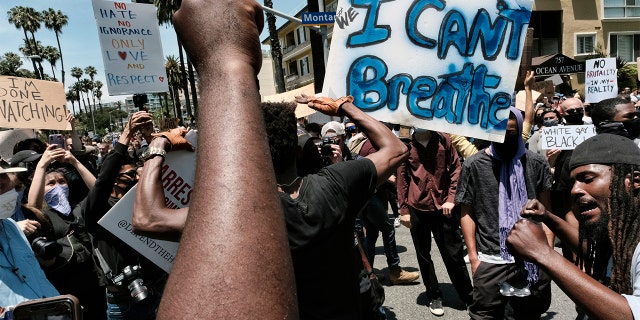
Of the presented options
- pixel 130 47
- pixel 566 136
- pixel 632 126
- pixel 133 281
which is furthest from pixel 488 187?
pixel 130 47

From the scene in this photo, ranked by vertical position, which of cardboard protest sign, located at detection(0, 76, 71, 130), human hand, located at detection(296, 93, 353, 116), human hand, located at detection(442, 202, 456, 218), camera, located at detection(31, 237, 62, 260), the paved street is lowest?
the paved street

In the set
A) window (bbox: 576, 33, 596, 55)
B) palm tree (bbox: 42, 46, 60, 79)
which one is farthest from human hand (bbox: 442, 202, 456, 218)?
palm tree (bbox: 42, 46, 60, 79)

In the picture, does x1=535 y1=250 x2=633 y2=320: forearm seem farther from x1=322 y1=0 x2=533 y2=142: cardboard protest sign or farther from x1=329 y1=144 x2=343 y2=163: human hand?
x1=329 y1=144 x2=343 y2=163: human hand

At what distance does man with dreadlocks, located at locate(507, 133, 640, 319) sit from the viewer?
1.62m

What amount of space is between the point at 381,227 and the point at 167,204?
349 cm

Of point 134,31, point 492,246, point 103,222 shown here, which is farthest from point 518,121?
point 134,31

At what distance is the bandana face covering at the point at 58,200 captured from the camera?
3854 millimetres

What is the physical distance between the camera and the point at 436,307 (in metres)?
4.64

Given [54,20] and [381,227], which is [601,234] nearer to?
[381,227]

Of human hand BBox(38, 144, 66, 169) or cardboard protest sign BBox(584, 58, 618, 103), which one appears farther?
cardboard protest sign BBox(584, 58, 618, 103)

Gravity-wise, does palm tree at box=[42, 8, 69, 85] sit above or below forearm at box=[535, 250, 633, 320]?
above

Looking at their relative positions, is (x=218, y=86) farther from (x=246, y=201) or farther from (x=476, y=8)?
(x=476, y=8)

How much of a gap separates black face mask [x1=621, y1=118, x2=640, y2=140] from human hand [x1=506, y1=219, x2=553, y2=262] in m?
3.15

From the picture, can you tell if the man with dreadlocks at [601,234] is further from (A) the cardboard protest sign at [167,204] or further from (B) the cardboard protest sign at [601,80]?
(B) the cardboard protest sign at [601,80]
